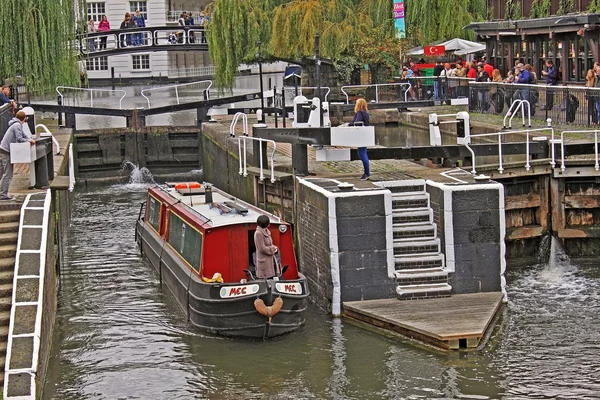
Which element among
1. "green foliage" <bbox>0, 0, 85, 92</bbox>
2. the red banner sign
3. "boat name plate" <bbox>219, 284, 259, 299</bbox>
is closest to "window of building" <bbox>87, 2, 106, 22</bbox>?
the red banner sign

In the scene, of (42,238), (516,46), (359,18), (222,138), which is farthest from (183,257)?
(359,18)

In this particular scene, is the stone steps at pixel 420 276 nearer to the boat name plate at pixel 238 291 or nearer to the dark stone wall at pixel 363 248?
the dark stone wall at pixel 363 248

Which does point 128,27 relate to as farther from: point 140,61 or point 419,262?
point 419,262

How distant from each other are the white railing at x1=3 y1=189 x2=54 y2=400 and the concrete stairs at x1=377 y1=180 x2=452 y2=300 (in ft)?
19.5

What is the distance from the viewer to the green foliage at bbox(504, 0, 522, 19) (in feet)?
143

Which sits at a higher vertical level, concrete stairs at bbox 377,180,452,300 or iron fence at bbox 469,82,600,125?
iron fence at bbox 469,82,600,125

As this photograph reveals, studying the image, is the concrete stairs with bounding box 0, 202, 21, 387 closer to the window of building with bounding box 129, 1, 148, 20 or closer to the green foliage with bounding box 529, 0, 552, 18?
the green foliage with bounding box 529, 0, 552, 18

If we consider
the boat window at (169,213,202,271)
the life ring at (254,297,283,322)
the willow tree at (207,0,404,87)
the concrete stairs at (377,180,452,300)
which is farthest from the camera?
the willow tree at (207,0,404,87)

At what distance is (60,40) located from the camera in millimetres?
36812

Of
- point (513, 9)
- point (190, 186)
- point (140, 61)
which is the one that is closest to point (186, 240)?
point (190, 186)

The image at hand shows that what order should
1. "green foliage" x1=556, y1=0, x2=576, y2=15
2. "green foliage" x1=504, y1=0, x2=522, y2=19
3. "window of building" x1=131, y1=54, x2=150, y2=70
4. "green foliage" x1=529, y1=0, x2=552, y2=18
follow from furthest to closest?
"window of building" x1=131, y1=54, x2=150, y2=70
"green foliage" x1=504, y1=0, x2=522, y2=19
"green foliage" x1=529, y1=0, x2=552, y2=18
"green foliage" x1=556, y1=0, x2=576, y2=15

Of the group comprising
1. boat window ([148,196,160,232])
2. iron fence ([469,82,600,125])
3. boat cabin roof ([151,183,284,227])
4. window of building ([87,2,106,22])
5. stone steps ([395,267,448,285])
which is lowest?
stone steps ([395,267,448,285])

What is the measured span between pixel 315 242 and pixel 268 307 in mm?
2805

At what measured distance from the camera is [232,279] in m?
21.0
